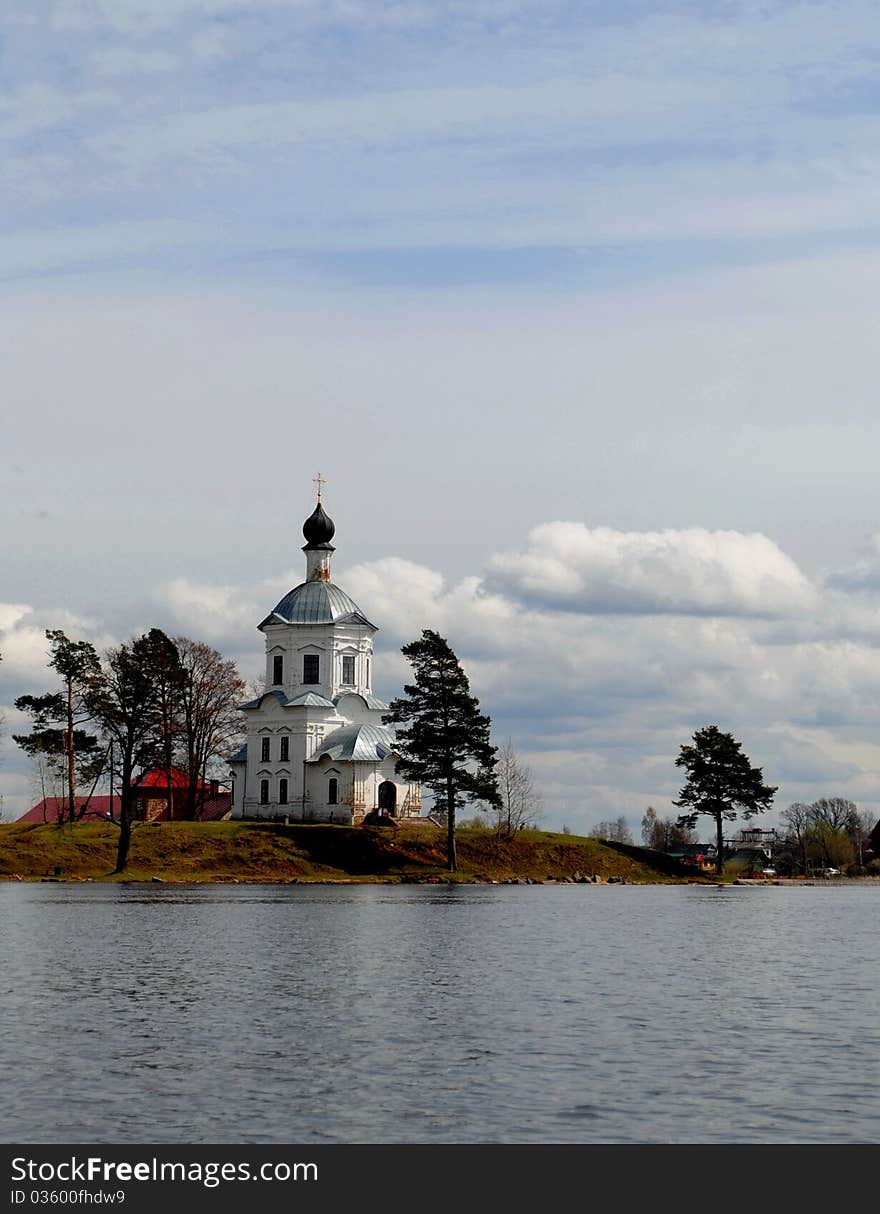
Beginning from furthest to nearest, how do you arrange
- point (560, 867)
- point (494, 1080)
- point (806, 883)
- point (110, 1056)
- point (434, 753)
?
point (806, 883) → point (560, 867) → point (434, 753) → point (110, 1056) → point (494, 1080)

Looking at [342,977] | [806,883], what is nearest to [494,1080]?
[342,977]

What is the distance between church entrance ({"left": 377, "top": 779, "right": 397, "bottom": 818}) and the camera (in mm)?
112562

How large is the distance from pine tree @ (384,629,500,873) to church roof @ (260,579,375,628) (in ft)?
46.9

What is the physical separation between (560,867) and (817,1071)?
283 feet

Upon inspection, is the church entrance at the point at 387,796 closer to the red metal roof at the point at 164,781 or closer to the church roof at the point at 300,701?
the church roof at the point at 300,701

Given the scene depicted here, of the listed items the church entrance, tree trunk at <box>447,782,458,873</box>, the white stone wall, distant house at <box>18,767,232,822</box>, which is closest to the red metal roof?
distant house at <box>18,767,232,822</box>

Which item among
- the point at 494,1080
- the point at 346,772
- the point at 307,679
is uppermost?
the point at 307,679

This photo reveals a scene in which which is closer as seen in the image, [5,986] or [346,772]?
[5,986]

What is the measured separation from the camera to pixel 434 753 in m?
101

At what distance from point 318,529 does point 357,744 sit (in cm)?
1724

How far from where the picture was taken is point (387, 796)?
11288 cm

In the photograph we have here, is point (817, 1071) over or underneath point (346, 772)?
underneath

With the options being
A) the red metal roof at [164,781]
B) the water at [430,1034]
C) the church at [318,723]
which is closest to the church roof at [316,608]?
the church at [318,723]

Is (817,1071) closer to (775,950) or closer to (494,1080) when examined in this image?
(494,1080)
